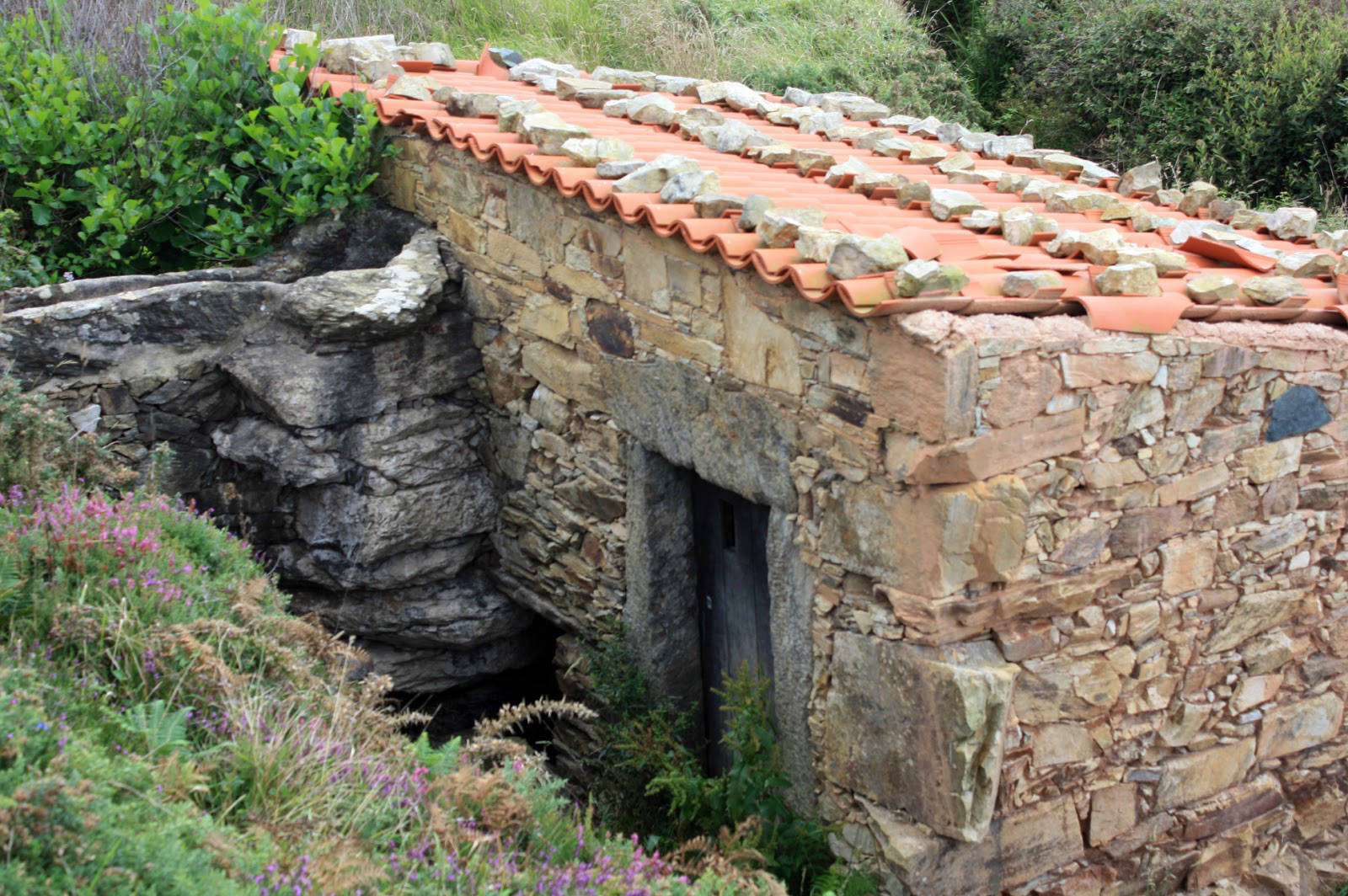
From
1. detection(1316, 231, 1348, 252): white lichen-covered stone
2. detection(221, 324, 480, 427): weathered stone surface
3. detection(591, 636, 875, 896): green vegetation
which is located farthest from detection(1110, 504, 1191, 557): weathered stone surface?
detection(221, 324, 480, 427): weathered stone surface

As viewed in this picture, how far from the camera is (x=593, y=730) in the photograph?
5254mm

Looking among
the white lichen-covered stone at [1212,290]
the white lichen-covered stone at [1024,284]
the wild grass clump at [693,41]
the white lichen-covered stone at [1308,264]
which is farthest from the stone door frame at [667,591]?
the wild grass clump at [693,41]

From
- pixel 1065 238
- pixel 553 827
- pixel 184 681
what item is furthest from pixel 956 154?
pixel 184 681

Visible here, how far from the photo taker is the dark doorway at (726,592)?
4.65 m

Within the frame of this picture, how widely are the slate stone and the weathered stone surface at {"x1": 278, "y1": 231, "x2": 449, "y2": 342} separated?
3399mm

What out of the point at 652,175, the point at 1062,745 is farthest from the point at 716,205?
the point at 1062,745

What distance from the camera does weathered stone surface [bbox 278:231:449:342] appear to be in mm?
5070

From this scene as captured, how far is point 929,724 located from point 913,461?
842 millimetres

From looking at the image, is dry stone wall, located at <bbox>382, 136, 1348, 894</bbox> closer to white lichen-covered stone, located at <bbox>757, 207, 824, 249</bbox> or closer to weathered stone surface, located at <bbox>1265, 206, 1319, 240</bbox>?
white lichen-covered stone, located at <bbox>757, 207, 824, 249</bbox>

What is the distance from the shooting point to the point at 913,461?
3.50 meters

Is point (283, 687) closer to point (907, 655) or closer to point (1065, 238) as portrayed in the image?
point (907, 655)

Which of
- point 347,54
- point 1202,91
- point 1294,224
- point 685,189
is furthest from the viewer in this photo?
point 1202,91

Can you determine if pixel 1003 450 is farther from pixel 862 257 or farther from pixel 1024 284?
pixel 862 257

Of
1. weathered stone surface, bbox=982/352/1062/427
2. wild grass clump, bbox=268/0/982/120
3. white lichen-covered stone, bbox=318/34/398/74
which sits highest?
wild grass clump, bbox=268/0/982/120
